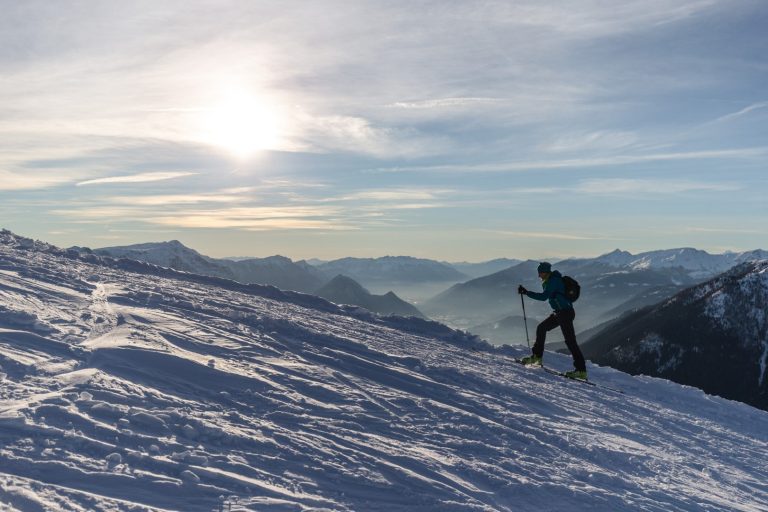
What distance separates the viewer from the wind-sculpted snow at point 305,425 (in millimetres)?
6141

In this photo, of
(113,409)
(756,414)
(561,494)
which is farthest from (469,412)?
(756,414)

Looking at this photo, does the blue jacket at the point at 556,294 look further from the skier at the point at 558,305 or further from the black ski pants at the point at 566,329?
the black ski pants at the point at 566,329

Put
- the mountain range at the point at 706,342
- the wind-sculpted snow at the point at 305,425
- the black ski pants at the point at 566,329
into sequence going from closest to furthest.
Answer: the wind-sculpted snow at the point at 305,425 → the black ski pants at the point at 566,329 → the mountain range at the point at 706,342

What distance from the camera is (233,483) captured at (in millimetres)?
6152

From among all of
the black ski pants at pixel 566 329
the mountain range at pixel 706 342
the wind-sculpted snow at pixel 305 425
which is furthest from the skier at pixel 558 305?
the mountain range at pixel 706 342

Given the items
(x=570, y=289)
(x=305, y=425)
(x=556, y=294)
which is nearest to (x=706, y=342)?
(x=570, y=289)

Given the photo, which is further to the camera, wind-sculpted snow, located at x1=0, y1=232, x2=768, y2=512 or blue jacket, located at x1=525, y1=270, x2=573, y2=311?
blue jacket, located at x1=525, y1=270, x2=573, y2=311

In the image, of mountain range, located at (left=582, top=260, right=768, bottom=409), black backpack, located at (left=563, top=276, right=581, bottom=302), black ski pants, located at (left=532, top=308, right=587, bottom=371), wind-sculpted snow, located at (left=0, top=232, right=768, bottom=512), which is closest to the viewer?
wind-sculpted snow, located at (left=0, top=232, right=768, bottom=512)

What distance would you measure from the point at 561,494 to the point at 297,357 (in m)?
6.76

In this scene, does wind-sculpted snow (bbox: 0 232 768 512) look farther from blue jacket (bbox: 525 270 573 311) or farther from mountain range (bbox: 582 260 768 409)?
mountain range (bbox: 582 260 768 409)

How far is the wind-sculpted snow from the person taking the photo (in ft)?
20.1

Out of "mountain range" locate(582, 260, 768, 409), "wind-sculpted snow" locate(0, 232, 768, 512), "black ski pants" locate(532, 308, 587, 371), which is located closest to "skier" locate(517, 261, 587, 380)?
"black ski pants" locate(532, 308, 587, 371)

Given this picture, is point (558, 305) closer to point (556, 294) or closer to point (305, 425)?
point (556, 294)

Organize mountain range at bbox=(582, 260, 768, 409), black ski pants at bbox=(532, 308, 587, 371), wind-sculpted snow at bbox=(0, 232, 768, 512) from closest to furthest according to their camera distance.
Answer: wind-sculpted snow at bbox=(0, 232, 768, 512)
black ski pants at bbox=(532, 308, 587, 371)
mountain range at bbox=(582, 260, 768, 409)
